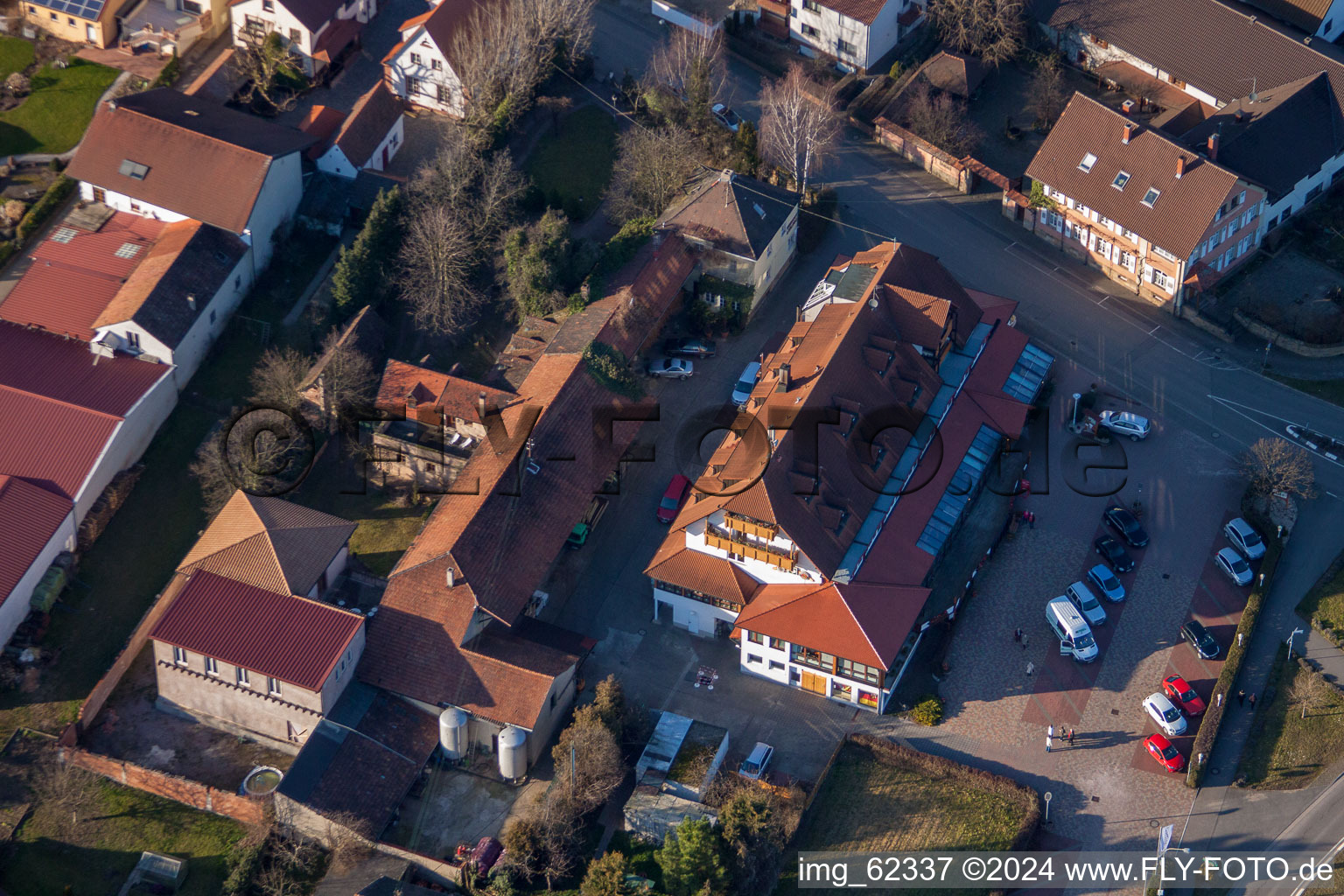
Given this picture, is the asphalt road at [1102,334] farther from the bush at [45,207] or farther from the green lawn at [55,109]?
the bush at [45,207]

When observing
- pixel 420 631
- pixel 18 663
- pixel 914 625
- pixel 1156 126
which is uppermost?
pixel 1156 126

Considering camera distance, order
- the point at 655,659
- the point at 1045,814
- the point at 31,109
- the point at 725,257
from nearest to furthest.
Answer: the point at 1045,814 < the point at 655,659 < the point at 725,257 < the point at 31,109

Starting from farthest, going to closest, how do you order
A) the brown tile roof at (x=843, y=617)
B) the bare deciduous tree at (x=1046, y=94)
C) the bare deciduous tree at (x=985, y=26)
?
the bare deciduous tree at (x=985, y=26)
the bare deciduous tree at (x=1046, y=94)
the brown tile roof at (x=843, y=617)

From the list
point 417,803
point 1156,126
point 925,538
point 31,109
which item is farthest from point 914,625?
point 31,109

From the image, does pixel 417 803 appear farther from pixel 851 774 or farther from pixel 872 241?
pixel 872 241

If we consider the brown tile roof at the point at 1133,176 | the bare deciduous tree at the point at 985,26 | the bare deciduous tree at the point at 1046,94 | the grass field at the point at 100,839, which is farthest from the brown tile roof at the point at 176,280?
the bare deciduous tree at the point at 1046,94

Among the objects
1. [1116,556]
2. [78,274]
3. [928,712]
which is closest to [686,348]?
[1116,556]
